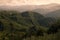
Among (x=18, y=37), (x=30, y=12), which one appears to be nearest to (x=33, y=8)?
(x=30, y=12)

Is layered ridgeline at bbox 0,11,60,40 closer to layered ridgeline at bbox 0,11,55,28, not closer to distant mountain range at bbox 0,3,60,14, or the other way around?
layered ridgeline at bbox 0,11,55,28

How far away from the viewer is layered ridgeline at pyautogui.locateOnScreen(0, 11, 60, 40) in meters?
3.63

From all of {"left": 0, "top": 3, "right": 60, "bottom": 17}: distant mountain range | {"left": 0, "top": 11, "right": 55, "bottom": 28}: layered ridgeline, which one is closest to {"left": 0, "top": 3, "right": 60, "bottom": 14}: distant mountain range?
{"left": 0, "top": 3, "right": 60, "bottom": 17}: distant mountain range

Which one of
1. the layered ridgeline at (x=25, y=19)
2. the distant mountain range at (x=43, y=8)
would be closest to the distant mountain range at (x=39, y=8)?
the distant mountain range at (x=43, y=8)

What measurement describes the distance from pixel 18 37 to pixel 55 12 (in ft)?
3.53

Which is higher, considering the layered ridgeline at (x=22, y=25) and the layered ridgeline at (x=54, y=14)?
the layered ridgeline at (x=54, y=14)

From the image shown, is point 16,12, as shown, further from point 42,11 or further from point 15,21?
point 42,11

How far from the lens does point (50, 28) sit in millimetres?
3680

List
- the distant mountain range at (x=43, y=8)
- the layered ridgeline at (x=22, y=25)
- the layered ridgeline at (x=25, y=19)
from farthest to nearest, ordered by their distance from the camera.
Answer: the distant mountain range at (x=43, y=8), the layered ridgeline at (x=25, y=19), the layered ridgeline at (x=22, y=25)

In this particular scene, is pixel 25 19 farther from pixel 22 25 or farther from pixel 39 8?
pixel 39 8

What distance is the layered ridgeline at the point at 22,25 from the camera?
3.63 meters

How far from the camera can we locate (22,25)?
372 centimetres

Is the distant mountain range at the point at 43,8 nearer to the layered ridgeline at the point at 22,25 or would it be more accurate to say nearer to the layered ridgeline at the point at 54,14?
the layered ridgeline at the point at 54,14

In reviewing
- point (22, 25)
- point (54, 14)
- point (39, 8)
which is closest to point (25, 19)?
point (22, 25)
